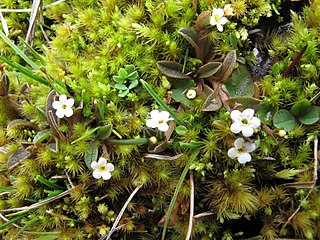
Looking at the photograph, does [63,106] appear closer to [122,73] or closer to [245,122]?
[122,73]

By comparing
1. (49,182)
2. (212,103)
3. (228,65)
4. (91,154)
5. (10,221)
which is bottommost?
(10,221)

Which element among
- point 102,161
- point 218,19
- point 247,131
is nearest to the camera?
point 247,131

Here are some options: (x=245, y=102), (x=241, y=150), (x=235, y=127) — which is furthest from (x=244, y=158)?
(x=245, y=102)

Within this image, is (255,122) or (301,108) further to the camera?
(301,108)

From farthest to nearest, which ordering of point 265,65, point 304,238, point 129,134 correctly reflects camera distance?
point 265,65 → point 129,134 → point 304,238

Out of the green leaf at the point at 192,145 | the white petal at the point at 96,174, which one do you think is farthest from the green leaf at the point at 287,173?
the white petal at the point at 96,174

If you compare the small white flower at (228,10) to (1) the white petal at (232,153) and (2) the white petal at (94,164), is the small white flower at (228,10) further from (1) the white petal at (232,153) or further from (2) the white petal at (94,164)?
(2) the white petal at (94,164)

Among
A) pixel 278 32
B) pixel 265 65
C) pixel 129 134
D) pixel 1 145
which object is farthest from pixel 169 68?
pixel 1 145

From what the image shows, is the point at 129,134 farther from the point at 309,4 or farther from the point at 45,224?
the point at 309,4
